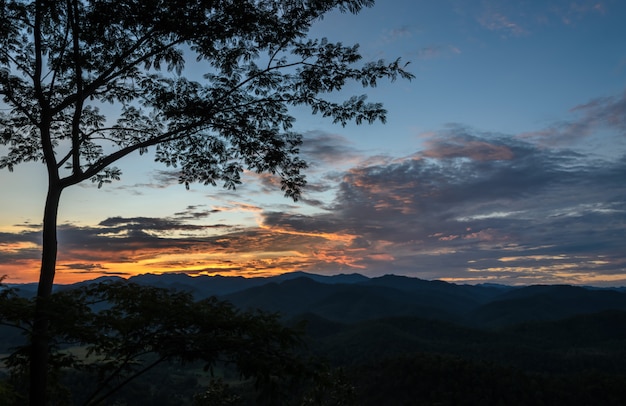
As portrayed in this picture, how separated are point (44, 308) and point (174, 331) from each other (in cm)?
292

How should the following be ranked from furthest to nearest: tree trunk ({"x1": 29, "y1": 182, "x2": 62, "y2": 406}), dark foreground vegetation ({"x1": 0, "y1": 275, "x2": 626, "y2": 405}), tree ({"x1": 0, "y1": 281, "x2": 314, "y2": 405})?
1. tree trunk ({"x1": 29, "y1": 182, "x2": 62, "y2": 406})
2. dark foreground vegetation ({"x1": 0, "y1": 275, "x2": 626, "y2": 405})
3. tree ({"x1": 0, "y1": 281, "x2": 314, "y2": 405})

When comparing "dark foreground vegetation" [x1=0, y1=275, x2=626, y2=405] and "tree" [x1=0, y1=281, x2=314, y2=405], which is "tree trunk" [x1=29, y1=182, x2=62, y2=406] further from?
"dark foreground vegetation" [x1=0, y1=275, x2=626, y2=405]

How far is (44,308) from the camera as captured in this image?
362 inches

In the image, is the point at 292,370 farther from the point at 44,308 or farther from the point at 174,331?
the point at 44,308

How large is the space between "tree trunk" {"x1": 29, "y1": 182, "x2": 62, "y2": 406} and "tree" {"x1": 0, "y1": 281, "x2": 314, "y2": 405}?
20 cm

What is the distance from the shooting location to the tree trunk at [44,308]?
9.23m

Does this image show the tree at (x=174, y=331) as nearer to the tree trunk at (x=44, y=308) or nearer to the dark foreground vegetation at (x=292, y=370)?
the dark foreground vegetation at (x=292, y=370)

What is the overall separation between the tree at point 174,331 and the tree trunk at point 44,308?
0.20m

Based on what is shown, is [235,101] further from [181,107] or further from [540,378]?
[540,378]

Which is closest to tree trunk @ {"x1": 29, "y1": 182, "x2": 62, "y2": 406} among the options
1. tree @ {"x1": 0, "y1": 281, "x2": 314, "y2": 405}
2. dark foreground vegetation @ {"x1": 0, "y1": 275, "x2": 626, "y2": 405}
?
tree @ {"x1": 0, "y1": 281, "x2": 314, "y2": 405}

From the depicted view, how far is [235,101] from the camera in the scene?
583 inches

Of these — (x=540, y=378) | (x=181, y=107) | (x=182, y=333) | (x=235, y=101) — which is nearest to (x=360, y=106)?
(x=235, y=101)

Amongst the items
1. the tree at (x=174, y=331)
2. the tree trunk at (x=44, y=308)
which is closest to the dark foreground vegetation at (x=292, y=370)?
the tree at (x=174, y=331)

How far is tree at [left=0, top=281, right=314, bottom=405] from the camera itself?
318 inches
